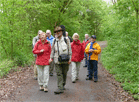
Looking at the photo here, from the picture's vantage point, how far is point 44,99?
18.6 ft

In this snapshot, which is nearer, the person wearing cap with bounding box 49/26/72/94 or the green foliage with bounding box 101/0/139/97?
the person wearing cap with bounding box 49/26/72/94

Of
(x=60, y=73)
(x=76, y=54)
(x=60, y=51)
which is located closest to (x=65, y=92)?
(x=60, y=73)

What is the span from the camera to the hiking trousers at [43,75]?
6449mm

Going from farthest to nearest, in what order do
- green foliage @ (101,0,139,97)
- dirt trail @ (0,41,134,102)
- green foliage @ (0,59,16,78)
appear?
green foliage @ (0,59,16,78) → green foliage @ (101,0,139,97) → dirt trail @ (0,41,134,102)

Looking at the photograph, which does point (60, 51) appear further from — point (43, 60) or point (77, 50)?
point (77, 50)

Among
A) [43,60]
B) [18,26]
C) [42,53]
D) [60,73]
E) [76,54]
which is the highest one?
[18,26]

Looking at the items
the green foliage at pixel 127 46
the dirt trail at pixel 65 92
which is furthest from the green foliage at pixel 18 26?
the green foliage at pixel 127 46

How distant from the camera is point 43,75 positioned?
659 cm

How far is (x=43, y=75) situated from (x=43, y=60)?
0.63 meters

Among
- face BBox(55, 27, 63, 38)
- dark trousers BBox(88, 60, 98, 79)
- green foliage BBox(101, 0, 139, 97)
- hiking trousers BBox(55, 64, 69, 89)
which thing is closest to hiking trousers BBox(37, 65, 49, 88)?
hiking trousers BBox(55, 64, 69, 89)

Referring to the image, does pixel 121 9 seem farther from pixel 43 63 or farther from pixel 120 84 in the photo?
pixel 43 63

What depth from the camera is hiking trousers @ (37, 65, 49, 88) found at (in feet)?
21.2

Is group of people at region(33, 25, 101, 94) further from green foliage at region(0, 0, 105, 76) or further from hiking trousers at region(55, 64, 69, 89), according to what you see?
green foliage at region(0, 0, 105, 76)

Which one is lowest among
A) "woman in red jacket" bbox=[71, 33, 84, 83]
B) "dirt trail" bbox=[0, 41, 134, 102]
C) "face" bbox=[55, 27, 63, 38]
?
"dirt trail" bbox=[0, 41, 134, 102]
